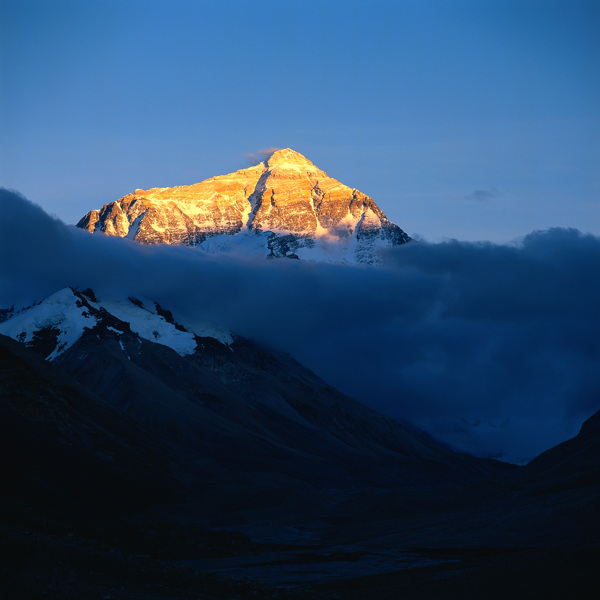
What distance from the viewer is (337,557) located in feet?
372

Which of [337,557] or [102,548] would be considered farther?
[337,557]

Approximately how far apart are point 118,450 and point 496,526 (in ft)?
234

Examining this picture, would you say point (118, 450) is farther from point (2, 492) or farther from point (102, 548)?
point (102, 548)

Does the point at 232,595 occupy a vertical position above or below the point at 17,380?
below

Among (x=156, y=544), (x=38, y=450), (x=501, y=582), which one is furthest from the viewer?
(x=38, y=450)

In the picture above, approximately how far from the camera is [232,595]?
6750 centimetres

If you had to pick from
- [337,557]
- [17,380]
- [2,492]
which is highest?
[17,380]

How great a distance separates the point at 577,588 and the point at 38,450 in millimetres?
88885

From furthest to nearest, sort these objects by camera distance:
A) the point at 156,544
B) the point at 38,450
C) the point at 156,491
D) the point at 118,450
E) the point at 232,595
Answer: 1. the point at 118,450
2. the point at 156,491
3. the point at 38,450
4. the point at 156,544
5. the point at 232,595

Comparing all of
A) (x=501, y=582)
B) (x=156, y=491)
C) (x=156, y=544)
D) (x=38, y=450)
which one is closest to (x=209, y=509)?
(x=156, y=491)

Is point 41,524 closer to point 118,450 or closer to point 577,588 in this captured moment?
point 577,588

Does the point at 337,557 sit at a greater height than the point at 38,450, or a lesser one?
lesser

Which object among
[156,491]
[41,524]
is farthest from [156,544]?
[156,491]

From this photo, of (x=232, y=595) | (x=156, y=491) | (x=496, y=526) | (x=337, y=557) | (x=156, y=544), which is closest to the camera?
(x=232, y=595)
